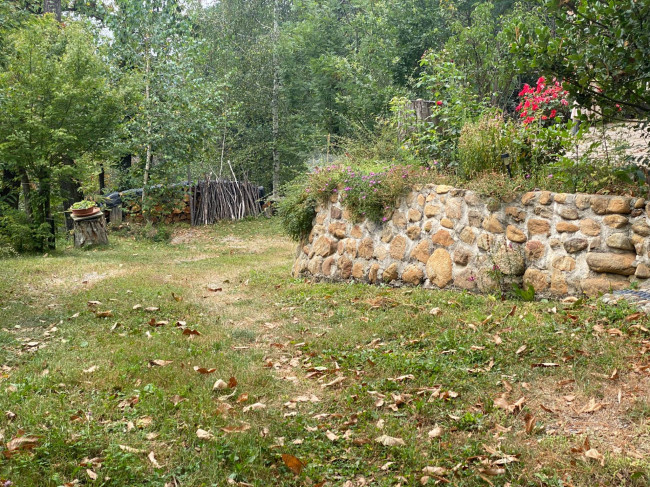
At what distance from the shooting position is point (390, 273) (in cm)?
692

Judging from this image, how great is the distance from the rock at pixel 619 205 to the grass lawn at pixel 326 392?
979 mm

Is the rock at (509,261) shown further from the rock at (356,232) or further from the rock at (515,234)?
the rock at (356,232)

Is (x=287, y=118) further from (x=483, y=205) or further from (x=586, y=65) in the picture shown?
(x=586, y=65)

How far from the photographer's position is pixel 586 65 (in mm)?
4500

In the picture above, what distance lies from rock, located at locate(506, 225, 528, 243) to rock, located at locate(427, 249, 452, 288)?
77 cm

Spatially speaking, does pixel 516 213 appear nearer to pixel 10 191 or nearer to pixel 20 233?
pixel 20 233

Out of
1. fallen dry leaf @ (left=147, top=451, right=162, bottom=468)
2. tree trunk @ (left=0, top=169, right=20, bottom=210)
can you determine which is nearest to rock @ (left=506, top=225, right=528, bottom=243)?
fallen dry leaf @ (left=147, top=451, right=162, bottom=468)

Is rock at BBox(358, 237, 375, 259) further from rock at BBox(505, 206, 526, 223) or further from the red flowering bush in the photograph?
the red flowering bush

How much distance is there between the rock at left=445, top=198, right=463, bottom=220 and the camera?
639cm

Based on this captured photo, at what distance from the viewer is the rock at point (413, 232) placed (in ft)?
→ 22.3

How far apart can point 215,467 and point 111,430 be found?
0.77 meters

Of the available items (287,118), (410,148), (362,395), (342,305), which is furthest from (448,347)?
(287,118)

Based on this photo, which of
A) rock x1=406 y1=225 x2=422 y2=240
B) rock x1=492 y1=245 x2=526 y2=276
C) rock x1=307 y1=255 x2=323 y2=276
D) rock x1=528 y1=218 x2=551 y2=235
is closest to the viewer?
rock x1=528 y1=218 x2=551 y2=235

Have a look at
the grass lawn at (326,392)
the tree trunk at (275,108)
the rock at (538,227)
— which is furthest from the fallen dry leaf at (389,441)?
the tree trunk at (275,108)
